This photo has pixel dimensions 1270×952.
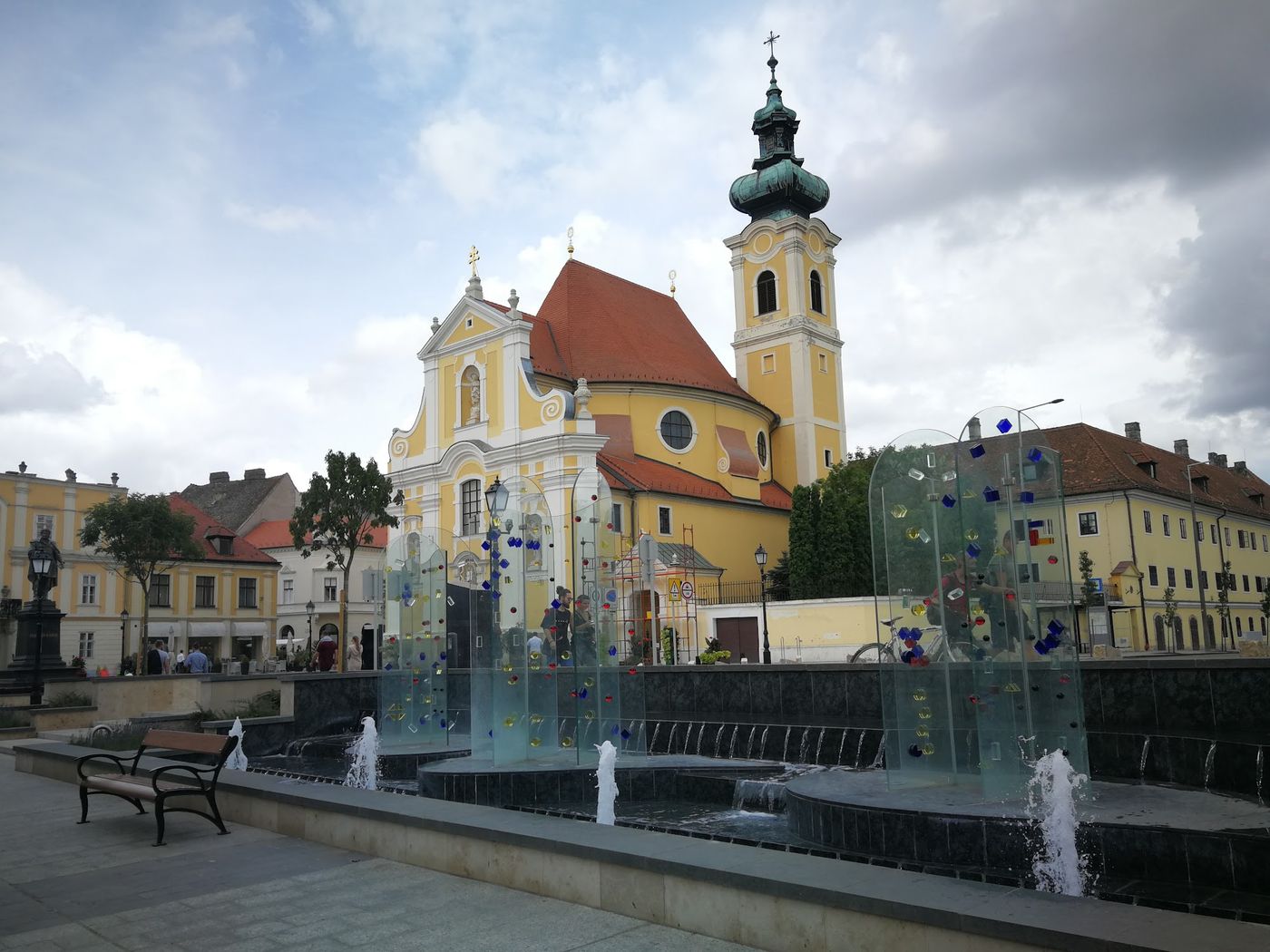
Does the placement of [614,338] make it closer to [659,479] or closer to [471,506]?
[659,479]

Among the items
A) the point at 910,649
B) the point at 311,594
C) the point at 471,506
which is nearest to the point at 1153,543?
the point at 471,506

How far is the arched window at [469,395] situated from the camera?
40875 mm

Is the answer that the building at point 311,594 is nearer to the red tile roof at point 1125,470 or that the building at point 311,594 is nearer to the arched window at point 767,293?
the arched window at point 767,293

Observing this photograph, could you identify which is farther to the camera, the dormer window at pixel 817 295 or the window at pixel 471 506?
the dormer window at pixel 817 295

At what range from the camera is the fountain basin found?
6.53 m

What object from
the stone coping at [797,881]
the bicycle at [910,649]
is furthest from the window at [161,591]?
the bicycle at [910,649]

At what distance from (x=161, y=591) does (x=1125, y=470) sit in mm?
46437

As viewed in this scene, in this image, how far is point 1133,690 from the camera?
39.9ft

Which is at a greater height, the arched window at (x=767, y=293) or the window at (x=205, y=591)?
the arched window at (x=767, y=293)

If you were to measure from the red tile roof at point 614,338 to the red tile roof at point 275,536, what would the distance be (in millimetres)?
22049

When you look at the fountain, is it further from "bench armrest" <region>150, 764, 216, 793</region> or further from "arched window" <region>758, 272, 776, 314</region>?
"arched window" <region>758, 272, 776, 314</region>

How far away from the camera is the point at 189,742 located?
9.27 metres

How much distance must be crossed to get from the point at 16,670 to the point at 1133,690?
2322cm

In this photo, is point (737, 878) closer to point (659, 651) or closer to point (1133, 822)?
point (1133, 822)
